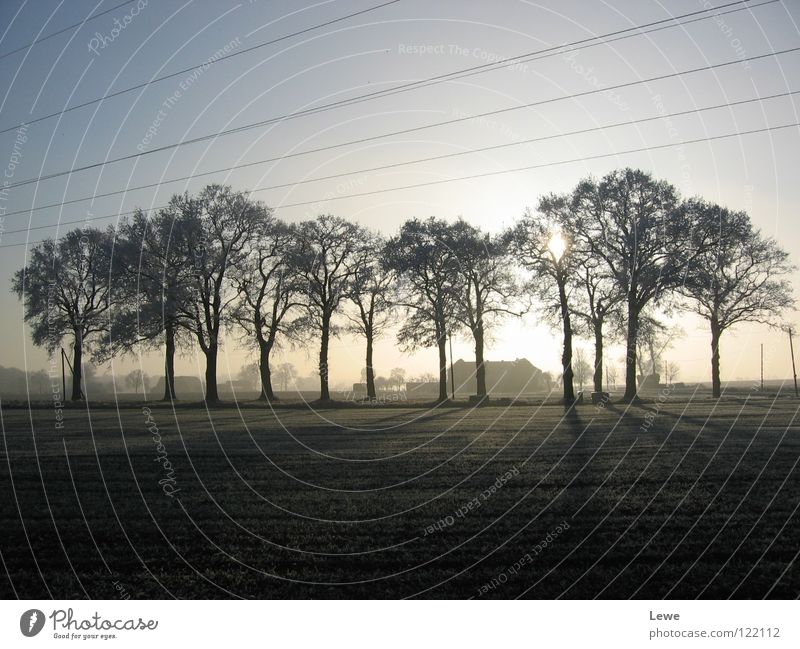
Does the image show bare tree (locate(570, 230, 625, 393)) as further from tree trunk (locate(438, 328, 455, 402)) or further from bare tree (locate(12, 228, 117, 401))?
bare tree (locate(12, 228, 117, 401))

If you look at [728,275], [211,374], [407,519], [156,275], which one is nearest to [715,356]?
[728,275]

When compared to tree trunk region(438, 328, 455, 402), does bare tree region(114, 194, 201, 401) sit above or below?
above

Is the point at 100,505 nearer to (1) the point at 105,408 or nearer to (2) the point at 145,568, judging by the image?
(2) the point at 145,568

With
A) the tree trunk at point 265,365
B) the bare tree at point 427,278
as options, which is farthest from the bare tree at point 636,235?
the tree trunk at point 265,365

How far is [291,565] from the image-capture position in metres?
10.1

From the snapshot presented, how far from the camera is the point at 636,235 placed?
47.2m

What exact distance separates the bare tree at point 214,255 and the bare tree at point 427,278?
12.3m

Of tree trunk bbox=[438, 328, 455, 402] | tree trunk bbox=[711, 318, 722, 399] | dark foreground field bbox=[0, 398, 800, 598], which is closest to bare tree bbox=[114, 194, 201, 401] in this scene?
tree trunk bbox=[438, 328, 455, 402]

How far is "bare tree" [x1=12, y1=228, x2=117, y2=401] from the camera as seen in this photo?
6062 centimetres

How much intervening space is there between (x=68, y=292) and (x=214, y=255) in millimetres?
19305

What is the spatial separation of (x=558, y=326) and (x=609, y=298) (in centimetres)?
443

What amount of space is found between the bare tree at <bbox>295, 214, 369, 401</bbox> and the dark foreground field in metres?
34.7

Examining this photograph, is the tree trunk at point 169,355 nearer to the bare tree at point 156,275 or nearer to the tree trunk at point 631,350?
the bare tree at point 156,275
